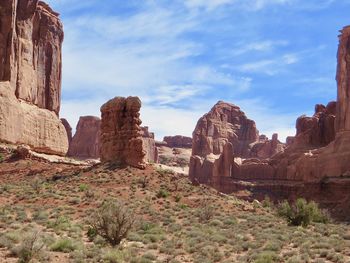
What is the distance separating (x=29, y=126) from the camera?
49219 mm

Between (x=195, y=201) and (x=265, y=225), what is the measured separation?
755cm

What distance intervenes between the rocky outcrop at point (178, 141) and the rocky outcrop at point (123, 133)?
12644 cm

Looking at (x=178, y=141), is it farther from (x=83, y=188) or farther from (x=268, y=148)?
(x=83, y=188)

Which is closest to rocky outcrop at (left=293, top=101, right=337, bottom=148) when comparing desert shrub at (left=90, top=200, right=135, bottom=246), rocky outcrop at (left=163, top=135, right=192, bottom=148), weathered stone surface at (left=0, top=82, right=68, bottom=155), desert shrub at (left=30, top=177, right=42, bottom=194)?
weathered stone surface at (left=0, top=82, right=68, bottom=155)

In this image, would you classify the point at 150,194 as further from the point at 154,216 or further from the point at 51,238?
the point at 51,238

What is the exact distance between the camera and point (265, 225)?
102 ft

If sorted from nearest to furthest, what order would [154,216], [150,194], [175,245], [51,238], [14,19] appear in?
[51,238], [175,245], [154,216], [150,194], [14,19]

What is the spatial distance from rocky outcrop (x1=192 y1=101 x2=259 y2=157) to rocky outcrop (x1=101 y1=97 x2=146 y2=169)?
266 ft

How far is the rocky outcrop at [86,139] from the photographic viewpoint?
109863 mm

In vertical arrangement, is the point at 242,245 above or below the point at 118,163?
below

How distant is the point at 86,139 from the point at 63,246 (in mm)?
92672

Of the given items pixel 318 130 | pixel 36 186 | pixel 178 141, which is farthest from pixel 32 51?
pixel 178 141

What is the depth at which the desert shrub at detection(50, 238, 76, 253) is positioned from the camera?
63.5 feet

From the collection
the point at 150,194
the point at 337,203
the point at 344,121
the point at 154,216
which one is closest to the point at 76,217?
the point at 154,216
